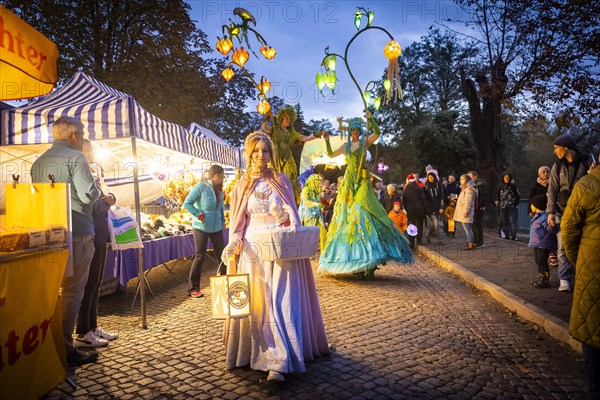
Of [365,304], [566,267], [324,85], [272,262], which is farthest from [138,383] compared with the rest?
[324,85]

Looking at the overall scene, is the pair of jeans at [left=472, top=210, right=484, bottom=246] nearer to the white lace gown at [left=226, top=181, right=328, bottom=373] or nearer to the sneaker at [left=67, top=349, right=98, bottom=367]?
the white lace gown at [left=226, top=181, right=328, bottom=373]

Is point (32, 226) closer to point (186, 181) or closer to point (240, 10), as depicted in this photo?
point (240, 10)

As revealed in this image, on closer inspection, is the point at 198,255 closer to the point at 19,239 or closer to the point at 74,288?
the point at 74,288

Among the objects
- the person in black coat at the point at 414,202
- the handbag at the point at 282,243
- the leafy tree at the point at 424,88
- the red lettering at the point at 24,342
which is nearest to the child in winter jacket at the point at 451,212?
the person in black coat at the point at 414,202

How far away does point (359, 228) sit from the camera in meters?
7.03

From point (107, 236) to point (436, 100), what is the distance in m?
40.7

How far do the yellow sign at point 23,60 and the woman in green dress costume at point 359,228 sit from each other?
4.05m

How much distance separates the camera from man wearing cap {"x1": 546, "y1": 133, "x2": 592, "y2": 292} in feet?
17.3

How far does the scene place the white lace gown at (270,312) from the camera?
10.8 ft

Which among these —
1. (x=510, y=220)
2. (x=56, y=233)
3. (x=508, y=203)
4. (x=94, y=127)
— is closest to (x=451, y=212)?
(x=510, y=220)

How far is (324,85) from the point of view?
8.41 meters

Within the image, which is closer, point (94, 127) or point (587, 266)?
point (587, 266)

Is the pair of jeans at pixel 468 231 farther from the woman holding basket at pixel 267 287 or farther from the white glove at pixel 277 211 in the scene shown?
the white glove at pixel 277 211

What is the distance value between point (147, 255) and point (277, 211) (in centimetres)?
414
